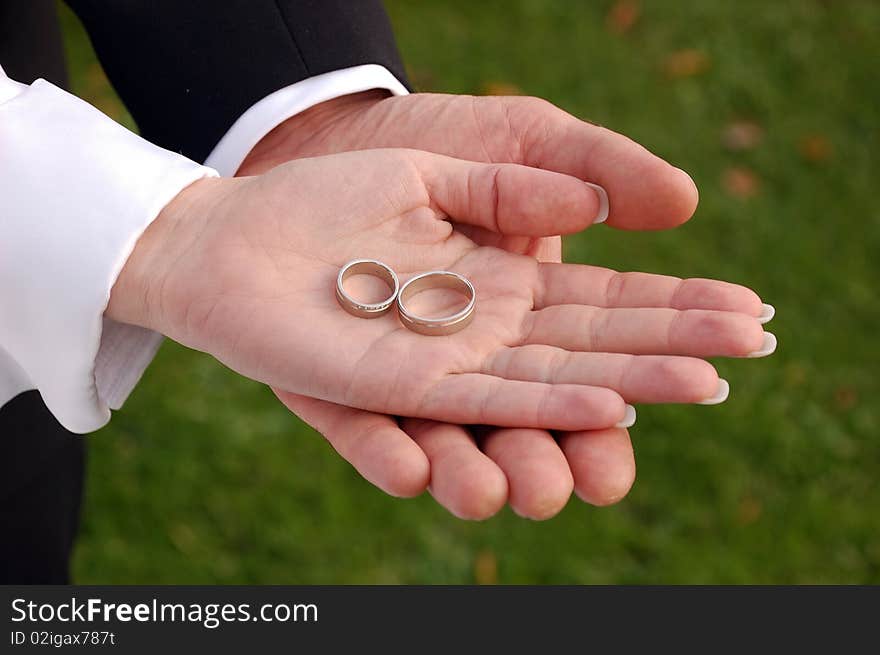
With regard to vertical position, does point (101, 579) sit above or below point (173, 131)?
below

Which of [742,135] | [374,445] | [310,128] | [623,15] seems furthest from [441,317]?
[623,15]

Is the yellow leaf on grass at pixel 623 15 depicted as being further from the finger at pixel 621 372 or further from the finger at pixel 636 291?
the finger at pixel 621 372

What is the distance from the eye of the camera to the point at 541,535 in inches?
148

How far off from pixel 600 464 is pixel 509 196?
672mm

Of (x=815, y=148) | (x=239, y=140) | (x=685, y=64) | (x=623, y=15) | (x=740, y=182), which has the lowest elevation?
(x=239, y=140)

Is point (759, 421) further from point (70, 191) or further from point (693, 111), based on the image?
point (70, 191)

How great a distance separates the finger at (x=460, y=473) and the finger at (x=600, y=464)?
0.52ft

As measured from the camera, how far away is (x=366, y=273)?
2.41m

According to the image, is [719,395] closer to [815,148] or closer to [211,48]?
[211,48]

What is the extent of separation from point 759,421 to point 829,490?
1.20ft

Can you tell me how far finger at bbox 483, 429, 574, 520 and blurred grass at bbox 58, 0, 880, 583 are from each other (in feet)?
5.67

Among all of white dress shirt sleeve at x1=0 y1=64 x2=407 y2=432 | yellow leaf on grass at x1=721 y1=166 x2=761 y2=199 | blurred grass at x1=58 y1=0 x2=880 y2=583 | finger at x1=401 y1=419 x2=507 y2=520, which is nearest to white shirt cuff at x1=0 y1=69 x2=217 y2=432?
white dress shirt sleeve at x1=0 y1=64 x2=407 y2=432

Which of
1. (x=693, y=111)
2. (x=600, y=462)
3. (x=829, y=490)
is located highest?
(x=693, y=111)
